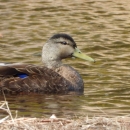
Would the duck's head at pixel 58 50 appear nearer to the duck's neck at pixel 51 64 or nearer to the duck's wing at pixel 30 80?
the duck's neck at pixel 51 64

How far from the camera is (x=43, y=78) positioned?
43.8 ft

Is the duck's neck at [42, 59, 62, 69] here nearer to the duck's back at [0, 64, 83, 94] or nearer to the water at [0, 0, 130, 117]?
the duck's back at [0, 64, 83, 94]

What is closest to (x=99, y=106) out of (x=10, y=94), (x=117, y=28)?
(x=10, y=94)

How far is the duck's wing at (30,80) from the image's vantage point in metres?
13.1

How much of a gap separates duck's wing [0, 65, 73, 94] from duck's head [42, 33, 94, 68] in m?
0.56

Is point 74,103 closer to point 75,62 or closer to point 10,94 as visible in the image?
point 10,94

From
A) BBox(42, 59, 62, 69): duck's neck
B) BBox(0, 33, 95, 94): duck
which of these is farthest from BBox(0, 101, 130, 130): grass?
BBox(42, 59, 62, 69): duck's neck

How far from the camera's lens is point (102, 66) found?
15.3 m

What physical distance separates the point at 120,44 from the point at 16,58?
116 inches

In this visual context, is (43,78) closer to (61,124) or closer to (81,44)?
(81,44)

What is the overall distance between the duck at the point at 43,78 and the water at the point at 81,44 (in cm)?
29

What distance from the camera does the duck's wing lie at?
1309 cm

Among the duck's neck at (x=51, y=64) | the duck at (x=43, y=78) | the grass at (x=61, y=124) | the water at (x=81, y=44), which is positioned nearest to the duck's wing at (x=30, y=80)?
the duck at (x=43, y=78)

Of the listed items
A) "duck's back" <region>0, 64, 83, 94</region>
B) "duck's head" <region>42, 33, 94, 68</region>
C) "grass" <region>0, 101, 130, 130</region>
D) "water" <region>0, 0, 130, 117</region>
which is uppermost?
"grass" <region>0, 101, 130, 130</region>
